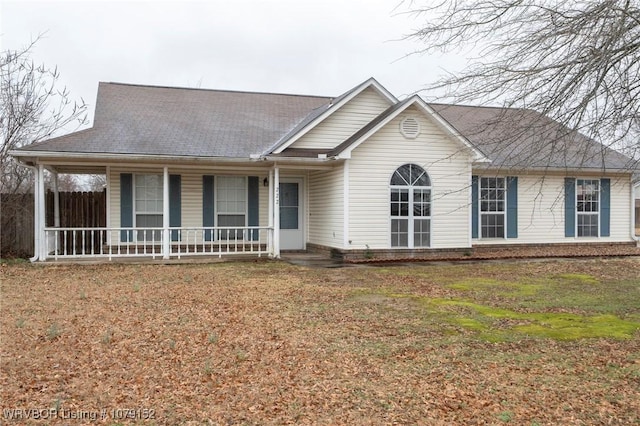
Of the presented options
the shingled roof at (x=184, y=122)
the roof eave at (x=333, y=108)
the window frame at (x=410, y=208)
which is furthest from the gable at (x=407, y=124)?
the shingled roof at (x=184, y=122)

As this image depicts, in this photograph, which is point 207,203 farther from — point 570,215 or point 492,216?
point 570,215

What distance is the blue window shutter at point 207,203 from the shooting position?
16386 mm

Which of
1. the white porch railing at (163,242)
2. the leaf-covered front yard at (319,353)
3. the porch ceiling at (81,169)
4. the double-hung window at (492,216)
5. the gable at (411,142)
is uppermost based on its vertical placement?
the gable at (411,142)

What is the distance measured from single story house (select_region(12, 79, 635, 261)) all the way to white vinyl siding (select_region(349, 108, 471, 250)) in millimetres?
31

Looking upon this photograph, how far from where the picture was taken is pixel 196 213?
16375 millimetres

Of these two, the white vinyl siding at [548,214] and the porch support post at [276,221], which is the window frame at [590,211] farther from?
the porch support post at [276,221]

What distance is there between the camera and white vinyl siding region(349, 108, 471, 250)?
1489 centimetres

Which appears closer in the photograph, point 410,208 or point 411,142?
point 411,142

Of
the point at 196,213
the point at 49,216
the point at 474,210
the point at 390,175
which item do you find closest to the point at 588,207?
the point at 474,210

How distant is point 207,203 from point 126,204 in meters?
2.43

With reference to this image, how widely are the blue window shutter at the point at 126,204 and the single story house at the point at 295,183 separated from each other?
31 mm

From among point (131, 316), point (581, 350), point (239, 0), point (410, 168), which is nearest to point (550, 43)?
point (581, 350)

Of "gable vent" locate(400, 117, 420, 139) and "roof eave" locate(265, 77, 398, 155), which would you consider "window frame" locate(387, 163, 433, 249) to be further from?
"roof eave" locate(265, 77, 398, 155)

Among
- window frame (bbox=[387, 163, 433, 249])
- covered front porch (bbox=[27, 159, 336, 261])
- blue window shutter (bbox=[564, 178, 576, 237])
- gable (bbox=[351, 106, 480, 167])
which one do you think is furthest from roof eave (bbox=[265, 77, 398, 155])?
blue window shutter (bbox=[564, 178, 576, 237])
